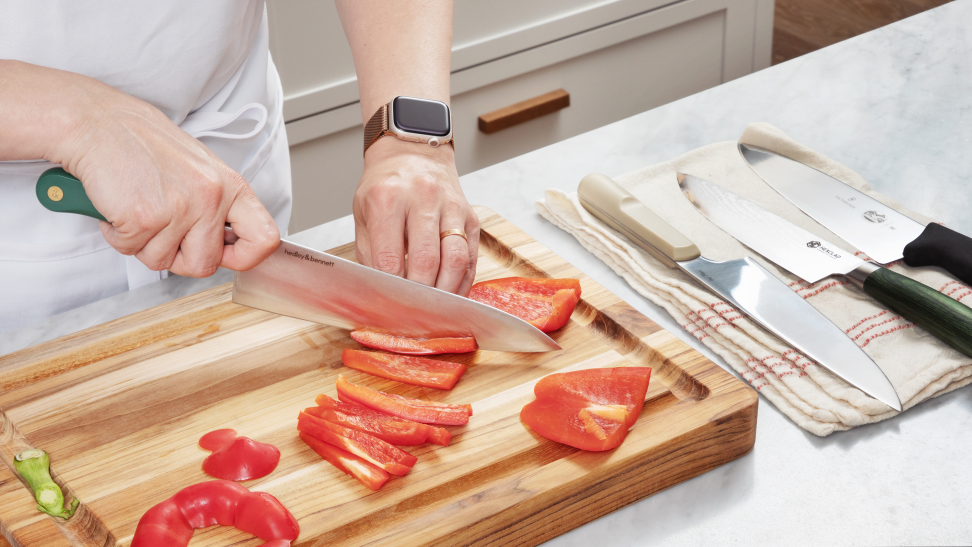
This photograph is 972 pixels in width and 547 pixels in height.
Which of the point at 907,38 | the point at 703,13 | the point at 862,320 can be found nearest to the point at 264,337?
the point at 862,320

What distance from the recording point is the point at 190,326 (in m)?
1.18

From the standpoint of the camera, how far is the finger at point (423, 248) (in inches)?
42.8

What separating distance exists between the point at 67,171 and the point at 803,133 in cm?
121

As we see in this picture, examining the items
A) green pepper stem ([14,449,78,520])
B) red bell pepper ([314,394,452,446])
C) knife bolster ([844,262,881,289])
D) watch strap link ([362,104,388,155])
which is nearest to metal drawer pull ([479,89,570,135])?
watch strap link ([362,104,388,155])

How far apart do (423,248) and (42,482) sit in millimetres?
508

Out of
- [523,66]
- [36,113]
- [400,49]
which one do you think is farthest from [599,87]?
[36,113]

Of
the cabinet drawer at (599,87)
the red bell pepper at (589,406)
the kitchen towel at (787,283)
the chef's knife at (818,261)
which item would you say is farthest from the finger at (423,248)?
the cabinet drawer at (599,87)

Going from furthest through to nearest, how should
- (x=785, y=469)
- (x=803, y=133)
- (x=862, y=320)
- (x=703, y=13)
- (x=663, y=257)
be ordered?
(x=703, y=13) → (x=803, y=133) → (x=663, y=257) → (x=862, y=320) → (x=785, y=469)

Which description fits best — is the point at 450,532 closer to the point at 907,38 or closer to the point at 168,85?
the point at 168,85

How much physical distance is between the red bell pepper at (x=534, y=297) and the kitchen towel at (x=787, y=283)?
0.44ft

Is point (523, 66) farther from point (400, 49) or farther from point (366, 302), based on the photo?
point (366, 302)

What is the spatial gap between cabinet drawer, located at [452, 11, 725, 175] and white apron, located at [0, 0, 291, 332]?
138 centimetres

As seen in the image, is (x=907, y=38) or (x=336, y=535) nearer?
(x=336, y=535)

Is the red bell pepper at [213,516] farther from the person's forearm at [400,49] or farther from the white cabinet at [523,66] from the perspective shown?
the white cabinet at [523,66]
